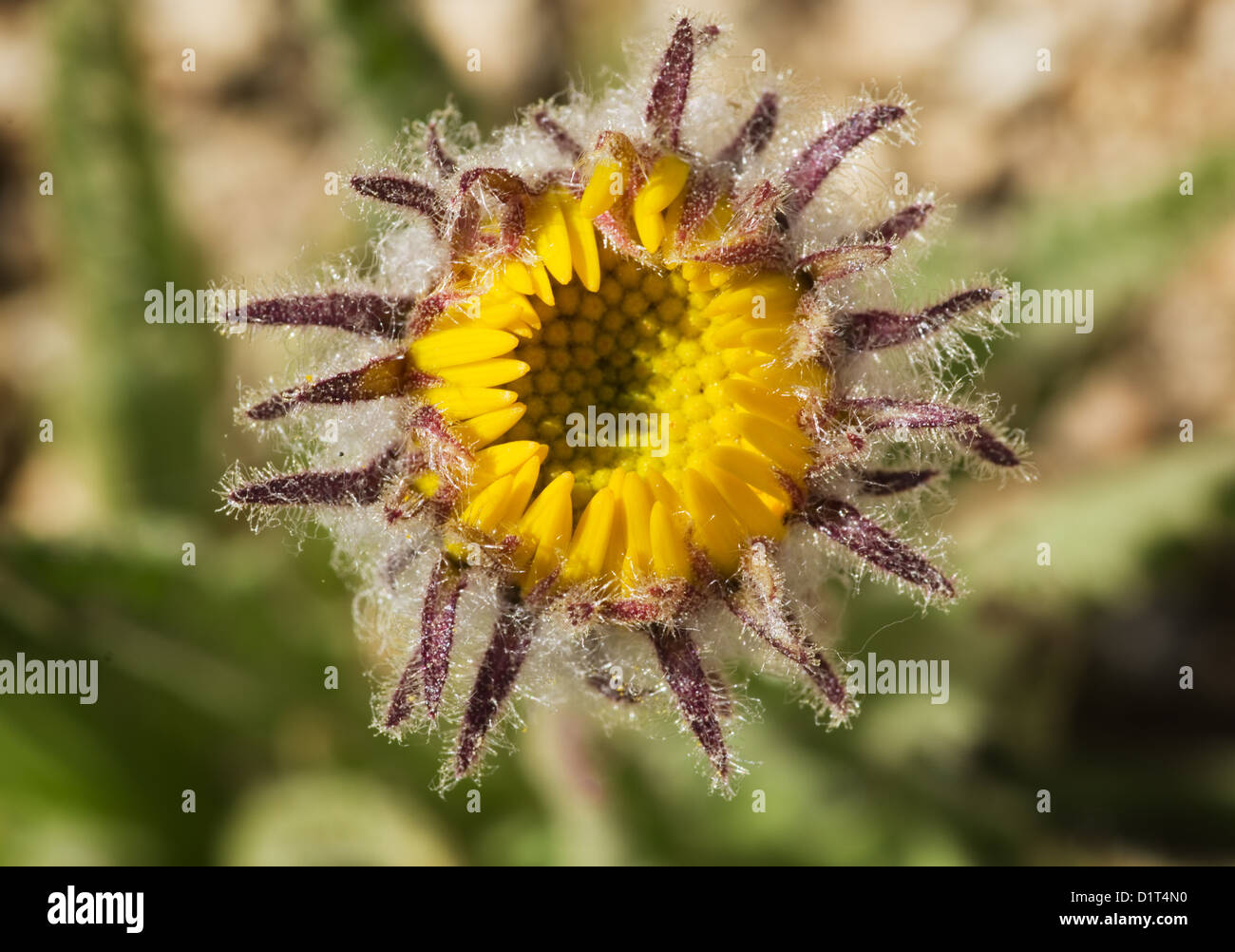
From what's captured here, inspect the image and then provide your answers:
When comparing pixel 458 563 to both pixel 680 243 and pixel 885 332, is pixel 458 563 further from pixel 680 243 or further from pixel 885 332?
pixel 885 332

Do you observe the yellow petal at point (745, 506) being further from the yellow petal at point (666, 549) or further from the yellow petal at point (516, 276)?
the yellow petal at point (516, 276)

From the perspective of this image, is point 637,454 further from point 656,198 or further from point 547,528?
point 656,198

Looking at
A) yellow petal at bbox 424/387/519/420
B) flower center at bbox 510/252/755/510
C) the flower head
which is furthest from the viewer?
flower center at bbox 510/252/755/510

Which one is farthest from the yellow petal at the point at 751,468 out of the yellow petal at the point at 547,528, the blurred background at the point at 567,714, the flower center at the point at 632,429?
the blurred background at the point at 567,714

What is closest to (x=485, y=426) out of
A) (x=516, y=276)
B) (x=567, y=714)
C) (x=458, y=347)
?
(x=458, y=347)

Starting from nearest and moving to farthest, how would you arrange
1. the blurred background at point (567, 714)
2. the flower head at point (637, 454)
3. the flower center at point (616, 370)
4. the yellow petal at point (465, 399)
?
1. the flower head at point (637, 454)
2. the yellow petal at point (465, 399)
3. the flower center at point (616, 370)
4. the blurred background at point (567, 714)

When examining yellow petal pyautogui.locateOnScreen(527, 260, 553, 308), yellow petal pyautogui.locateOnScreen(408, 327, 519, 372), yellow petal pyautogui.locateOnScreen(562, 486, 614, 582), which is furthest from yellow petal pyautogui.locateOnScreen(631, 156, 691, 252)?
yellow petal pyautogui.locateOnScreen(562, 486, 614, 582)

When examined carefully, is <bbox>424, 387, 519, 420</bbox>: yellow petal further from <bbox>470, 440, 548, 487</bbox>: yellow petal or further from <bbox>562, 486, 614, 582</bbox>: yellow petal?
<bbox>562, 486, 614, 582</bbox>: yellow petal
